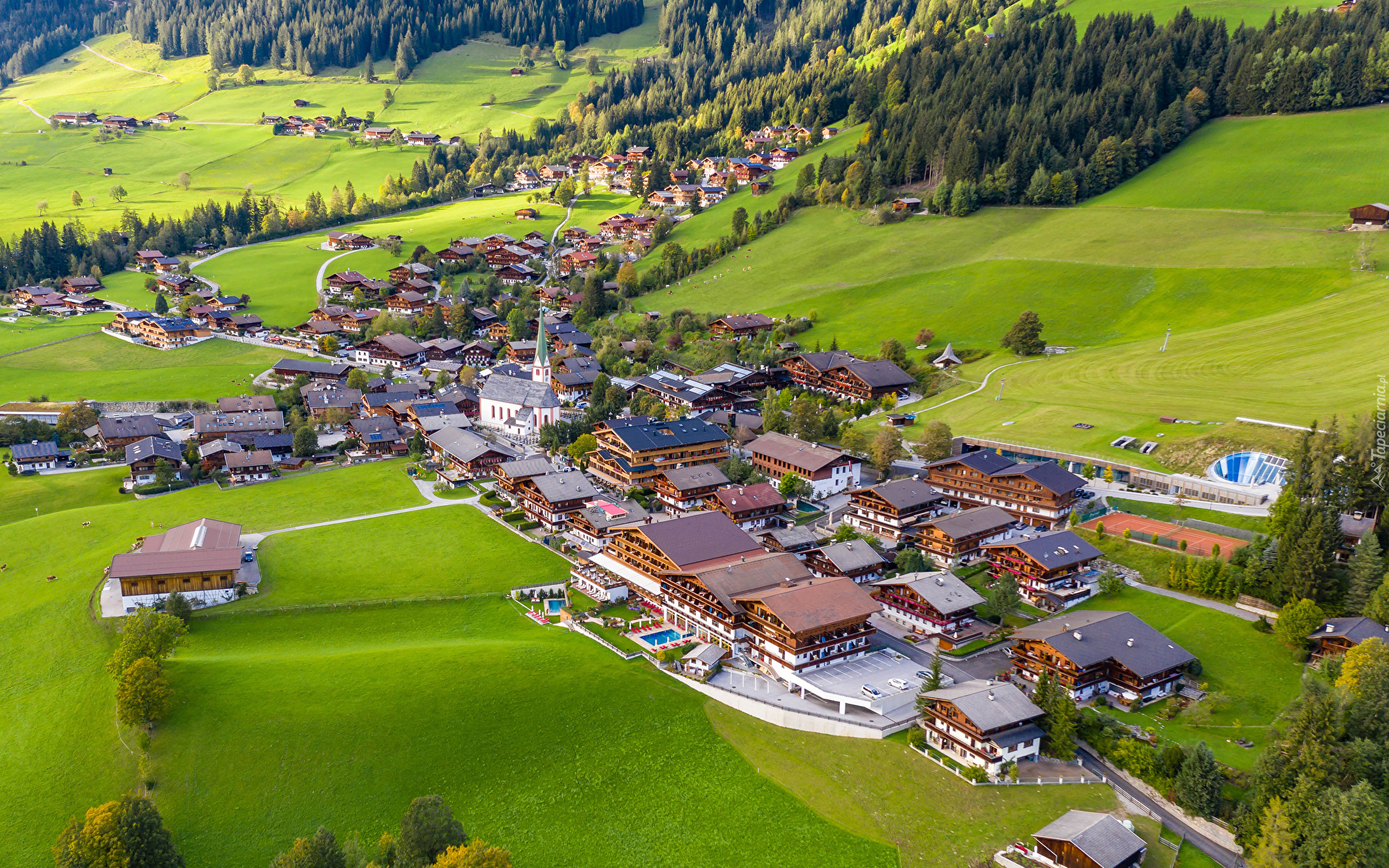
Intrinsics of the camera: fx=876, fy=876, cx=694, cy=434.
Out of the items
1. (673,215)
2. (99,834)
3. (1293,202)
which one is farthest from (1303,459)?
(673,215)

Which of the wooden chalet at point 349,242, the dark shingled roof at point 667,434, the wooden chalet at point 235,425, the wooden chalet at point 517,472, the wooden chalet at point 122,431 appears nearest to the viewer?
the wooden chalet at point 517,472

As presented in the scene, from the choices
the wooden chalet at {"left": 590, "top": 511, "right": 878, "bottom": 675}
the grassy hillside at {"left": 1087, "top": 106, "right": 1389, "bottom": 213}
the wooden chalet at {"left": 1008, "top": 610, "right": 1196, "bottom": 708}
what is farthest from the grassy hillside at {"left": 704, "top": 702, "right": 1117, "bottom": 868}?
the grassy hillside at {"left": 1087, "top": 106, "right": 1389, "bottom": 213}

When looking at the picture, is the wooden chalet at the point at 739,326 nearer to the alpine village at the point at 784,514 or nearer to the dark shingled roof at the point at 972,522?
the alpine village at the point at 784,514

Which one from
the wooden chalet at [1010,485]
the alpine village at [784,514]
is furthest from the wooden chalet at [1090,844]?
the wooden chalet at [1010,485]

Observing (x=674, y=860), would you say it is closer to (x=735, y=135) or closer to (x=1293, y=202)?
(x=1293, y=202)

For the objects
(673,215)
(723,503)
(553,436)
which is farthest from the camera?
(673,215)
